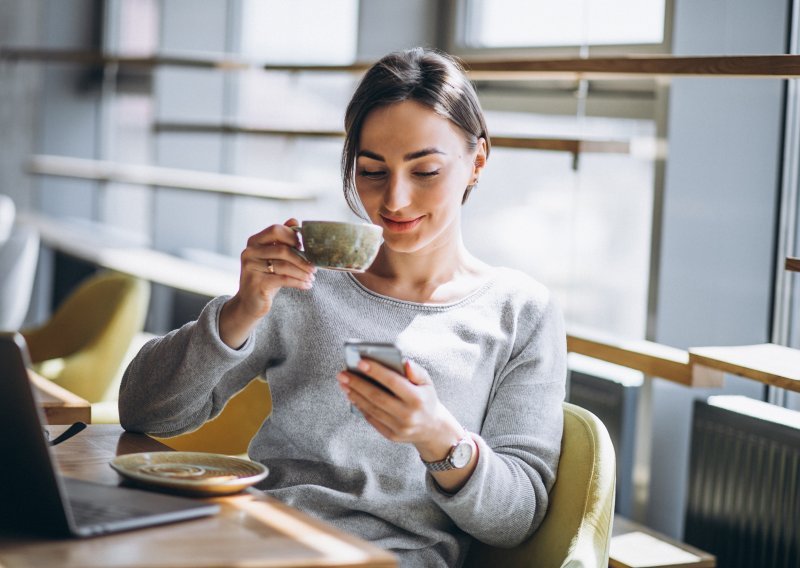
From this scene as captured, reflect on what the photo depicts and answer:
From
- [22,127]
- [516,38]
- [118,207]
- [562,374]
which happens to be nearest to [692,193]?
[516,38]

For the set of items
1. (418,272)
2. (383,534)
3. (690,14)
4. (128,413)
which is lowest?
(383,534)

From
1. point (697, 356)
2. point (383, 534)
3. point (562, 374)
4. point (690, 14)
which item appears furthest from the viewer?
point (690, 14)

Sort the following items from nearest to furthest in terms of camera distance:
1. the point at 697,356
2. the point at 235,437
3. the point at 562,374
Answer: the point at 562,374 → the point at 235,437 → the point at 697,356

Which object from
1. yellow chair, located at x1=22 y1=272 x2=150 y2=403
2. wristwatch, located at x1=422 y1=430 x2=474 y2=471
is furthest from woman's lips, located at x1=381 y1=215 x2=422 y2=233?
yellow chair, located at x1=22 y1=272 x2=150 y2=403

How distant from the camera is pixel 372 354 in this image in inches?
50.6

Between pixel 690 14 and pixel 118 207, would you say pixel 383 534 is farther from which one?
pixel 118 207

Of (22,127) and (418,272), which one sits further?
(22,127)

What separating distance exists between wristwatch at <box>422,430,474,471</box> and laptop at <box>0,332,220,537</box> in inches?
15.6

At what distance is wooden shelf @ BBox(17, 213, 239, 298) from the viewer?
4328 millimetres

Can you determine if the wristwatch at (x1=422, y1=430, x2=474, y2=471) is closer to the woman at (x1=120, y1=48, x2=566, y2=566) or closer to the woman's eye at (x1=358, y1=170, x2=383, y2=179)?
the woman at (x1=120, y1=48, x2=566, y2=566)

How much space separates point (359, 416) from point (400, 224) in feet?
1.00

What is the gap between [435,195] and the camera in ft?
5.72

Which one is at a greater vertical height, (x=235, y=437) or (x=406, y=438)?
(x=406, y=438)

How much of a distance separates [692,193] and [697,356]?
0.80 metres
